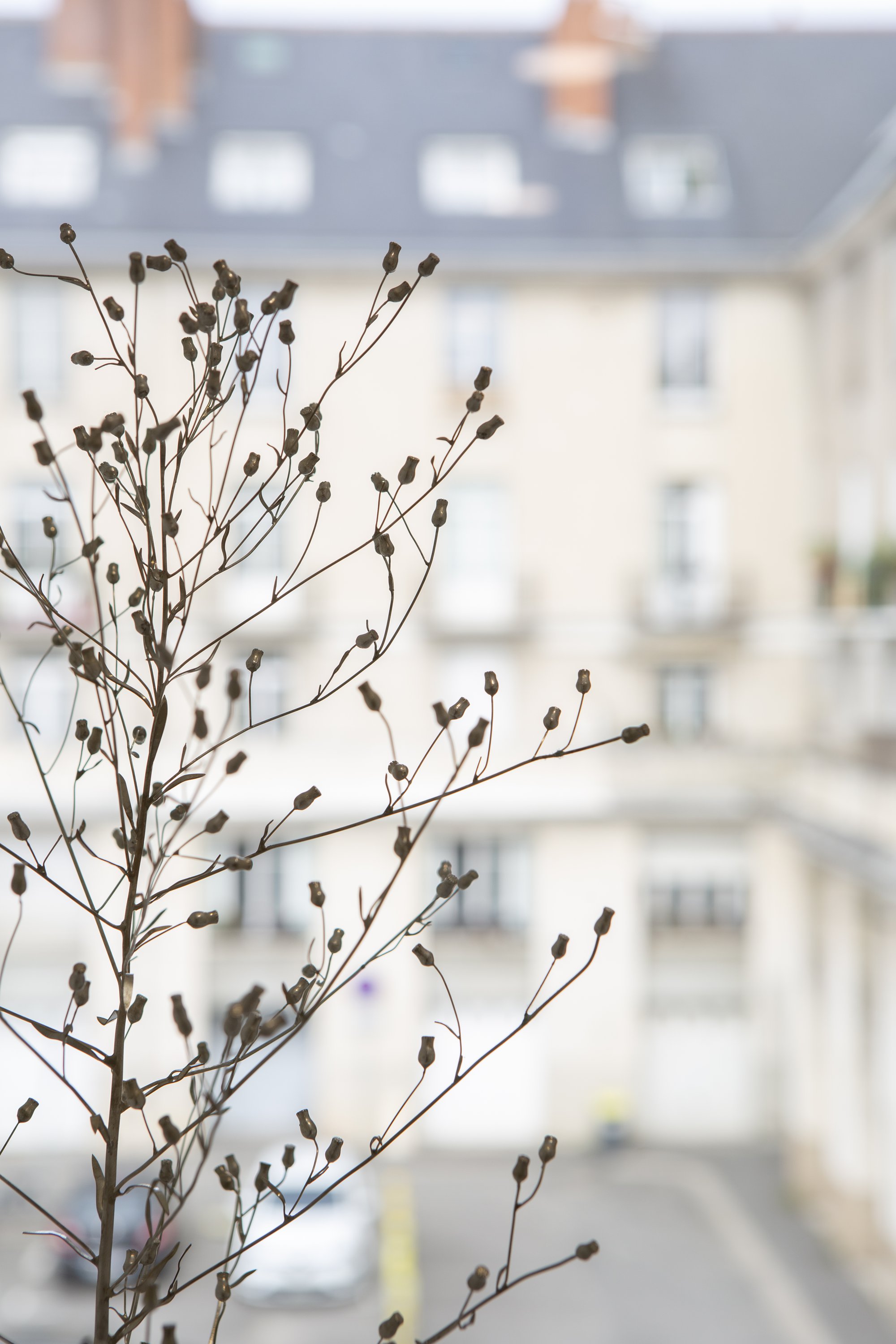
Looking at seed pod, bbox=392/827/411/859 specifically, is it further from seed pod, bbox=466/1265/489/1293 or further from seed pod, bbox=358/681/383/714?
seed pod, bbox=466/1265/489/1293

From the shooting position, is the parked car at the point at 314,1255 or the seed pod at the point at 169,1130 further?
the parked car at the point at 314,1255

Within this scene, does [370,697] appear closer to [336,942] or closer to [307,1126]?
[336,942]

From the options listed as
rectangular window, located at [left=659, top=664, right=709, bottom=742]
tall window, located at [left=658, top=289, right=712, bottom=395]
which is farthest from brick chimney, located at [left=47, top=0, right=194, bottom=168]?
rectangular window, located at [left=659, top=664, right=709, bottom=742]

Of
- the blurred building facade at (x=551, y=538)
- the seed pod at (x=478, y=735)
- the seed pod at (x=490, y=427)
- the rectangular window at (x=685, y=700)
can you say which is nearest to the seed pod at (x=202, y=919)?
the seed pod at (x=478, y=735)

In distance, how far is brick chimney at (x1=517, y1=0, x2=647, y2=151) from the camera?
10.7 m

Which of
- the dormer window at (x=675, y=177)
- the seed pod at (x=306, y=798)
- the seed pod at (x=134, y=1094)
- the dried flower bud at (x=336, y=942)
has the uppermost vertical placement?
the dormer window at (x=675, y=177)

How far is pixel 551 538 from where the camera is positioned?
10398mm

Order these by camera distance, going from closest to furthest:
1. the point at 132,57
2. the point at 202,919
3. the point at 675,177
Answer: the point at 202,919, the point at 132,57, the point at 675,177

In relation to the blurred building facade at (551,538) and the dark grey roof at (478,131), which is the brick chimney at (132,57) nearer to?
the blurred building facade at (551,538)

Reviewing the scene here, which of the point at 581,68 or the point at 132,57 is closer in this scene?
the point at 132,57

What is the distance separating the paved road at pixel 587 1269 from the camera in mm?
7691

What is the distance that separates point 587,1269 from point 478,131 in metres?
7.62

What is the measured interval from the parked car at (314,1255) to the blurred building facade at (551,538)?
5.83ft

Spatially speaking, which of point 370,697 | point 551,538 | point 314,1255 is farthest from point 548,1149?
Result: point 551,538
